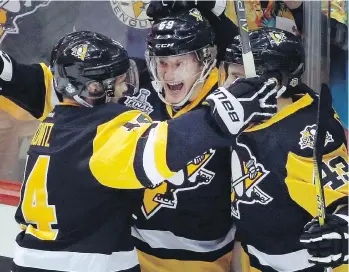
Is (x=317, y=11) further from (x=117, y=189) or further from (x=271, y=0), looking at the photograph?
(x=117, y=189)

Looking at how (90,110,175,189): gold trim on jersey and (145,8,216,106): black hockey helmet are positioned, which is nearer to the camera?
(90,110,175,189): gold trim on jersey

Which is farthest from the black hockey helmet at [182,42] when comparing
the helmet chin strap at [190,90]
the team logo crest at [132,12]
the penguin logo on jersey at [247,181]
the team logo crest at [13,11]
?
the team logo crest at [13,11]

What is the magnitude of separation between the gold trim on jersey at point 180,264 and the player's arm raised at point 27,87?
1.44 feet

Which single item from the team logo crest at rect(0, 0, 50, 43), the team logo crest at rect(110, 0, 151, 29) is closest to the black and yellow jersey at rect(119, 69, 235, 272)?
the team logo crest at rect(110, 0, 151, 29)

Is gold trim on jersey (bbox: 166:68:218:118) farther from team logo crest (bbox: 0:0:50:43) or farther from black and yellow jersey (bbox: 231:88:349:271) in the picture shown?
team logo crest (bbox: 0:0:50:43)

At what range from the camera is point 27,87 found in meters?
1.51

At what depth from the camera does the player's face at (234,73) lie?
1.22m

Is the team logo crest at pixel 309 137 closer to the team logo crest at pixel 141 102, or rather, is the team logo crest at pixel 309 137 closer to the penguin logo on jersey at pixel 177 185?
the penguin logo on jersey at pixel 177 185

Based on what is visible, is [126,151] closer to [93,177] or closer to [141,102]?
[93,177]

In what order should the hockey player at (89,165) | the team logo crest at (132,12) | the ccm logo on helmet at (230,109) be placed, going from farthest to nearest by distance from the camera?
the team logo crest at (132,12) < the hockey player at (89,165) < the ccm logo on helmet at (230,109)

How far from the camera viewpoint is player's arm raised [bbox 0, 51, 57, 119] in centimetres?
149

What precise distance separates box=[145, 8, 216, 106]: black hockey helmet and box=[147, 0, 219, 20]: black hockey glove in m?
0.10

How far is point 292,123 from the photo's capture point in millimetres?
1173

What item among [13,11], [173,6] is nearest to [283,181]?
[173,6]
